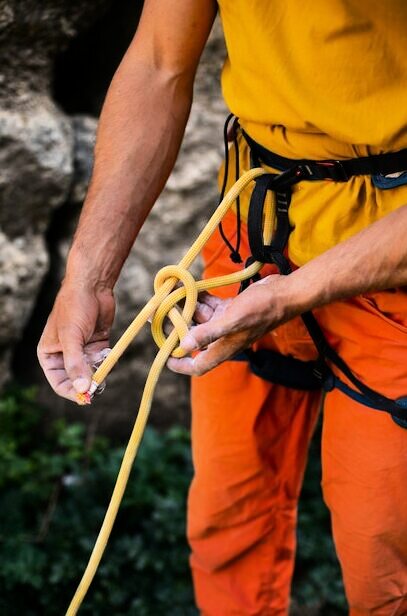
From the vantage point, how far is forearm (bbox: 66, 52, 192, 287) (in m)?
1.53

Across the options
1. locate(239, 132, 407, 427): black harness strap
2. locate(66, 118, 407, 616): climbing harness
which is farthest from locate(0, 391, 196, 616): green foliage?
locate(239, 132, 407, 427): black harness strap

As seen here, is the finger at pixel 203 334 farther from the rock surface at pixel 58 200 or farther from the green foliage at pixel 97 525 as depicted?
the green foliage at pixel 97 525

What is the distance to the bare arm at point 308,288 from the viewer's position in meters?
1.27

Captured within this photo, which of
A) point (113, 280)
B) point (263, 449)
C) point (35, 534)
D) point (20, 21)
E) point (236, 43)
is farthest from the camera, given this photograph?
point (35, 534)

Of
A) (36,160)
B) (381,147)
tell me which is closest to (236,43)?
(381,147)

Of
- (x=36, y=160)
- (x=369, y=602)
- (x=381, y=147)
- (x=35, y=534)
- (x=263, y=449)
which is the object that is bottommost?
(x=35, y=534)

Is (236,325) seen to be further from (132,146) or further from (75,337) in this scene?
(132,146)

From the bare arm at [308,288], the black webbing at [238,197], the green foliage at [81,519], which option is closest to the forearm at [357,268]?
the bare arm at [308,288]

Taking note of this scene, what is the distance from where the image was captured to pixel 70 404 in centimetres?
270

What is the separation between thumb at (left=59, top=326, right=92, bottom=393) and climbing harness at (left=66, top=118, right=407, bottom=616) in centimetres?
2

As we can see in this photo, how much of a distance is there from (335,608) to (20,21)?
5.88 feet

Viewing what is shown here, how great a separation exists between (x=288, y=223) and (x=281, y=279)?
21 cm

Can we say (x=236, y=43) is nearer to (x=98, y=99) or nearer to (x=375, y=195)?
(x=375, y=195)

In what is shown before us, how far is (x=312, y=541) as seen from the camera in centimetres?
240
